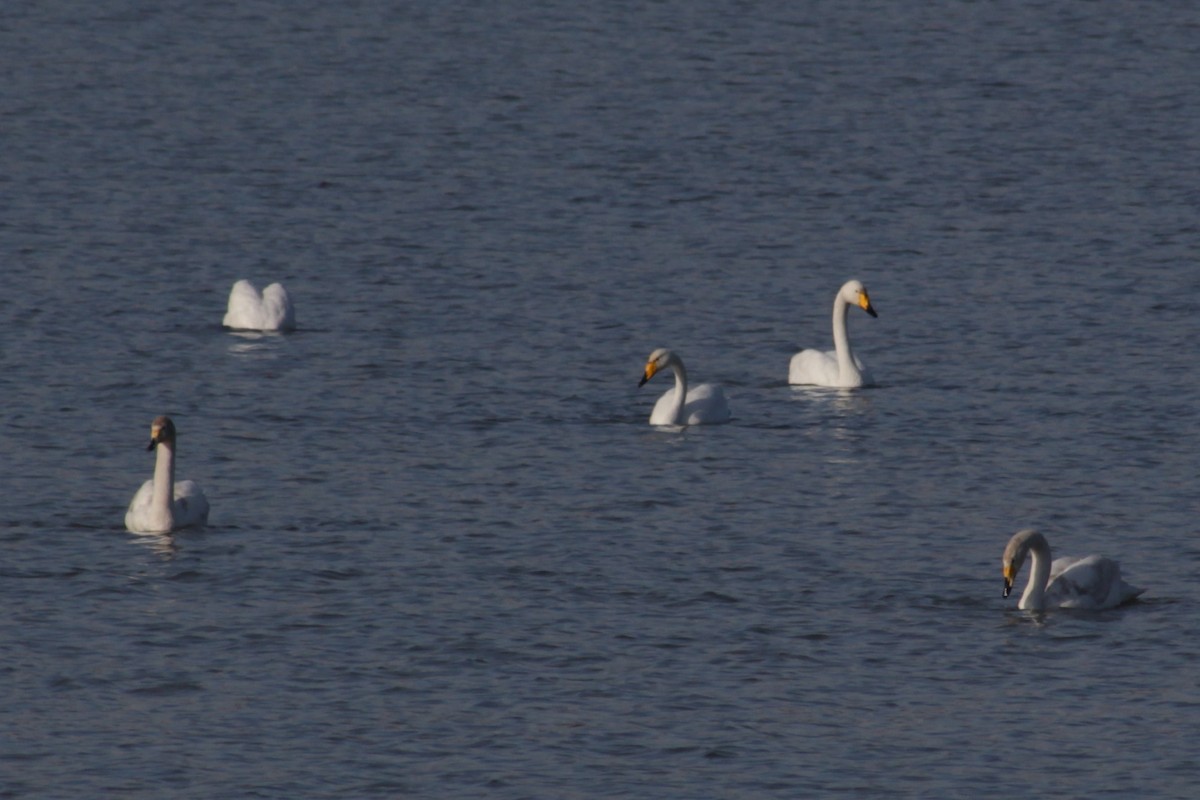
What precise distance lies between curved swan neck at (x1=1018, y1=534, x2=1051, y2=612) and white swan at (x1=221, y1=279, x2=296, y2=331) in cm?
1327

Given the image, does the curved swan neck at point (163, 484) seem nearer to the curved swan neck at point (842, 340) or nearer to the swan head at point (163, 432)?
the swan head at point (163, 432)

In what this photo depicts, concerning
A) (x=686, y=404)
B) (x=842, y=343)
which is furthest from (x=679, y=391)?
(x=842, y=343)

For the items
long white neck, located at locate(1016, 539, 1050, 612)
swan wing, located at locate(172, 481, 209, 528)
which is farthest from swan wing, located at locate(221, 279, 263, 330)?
long white neck, located at locate(1016, 539, 1050, 612)

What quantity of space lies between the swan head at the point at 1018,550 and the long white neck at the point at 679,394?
722 cm

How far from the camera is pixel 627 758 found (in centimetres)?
1700

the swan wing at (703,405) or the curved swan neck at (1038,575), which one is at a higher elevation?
the swan wing at (703,405)

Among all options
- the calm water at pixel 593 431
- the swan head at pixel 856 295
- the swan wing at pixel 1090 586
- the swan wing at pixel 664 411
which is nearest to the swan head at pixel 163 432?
the calm water at pixel 593 431

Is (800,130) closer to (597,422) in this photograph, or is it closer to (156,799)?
(597,422)

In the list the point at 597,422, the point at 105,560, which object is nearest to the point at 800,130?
the point at 597,422

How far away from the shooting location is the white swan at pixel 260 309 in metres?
31.4

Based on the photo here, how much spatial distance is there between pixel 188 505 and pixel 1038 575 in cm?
726

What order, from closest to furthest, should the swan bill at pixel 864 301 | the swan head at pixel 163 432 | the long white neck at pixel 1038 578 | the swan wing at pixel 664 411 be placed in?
the long white neck at pixel 1038 578, the swan head at pixel 163 432, the swan wing at pixel 664 411, the swan bill at pixel 864 301

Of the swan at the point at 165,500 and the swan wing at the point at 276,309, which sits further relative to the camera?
the swan wing at the point at 276,309

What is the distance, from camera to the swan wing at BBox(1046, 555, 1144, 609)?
20156 mm
